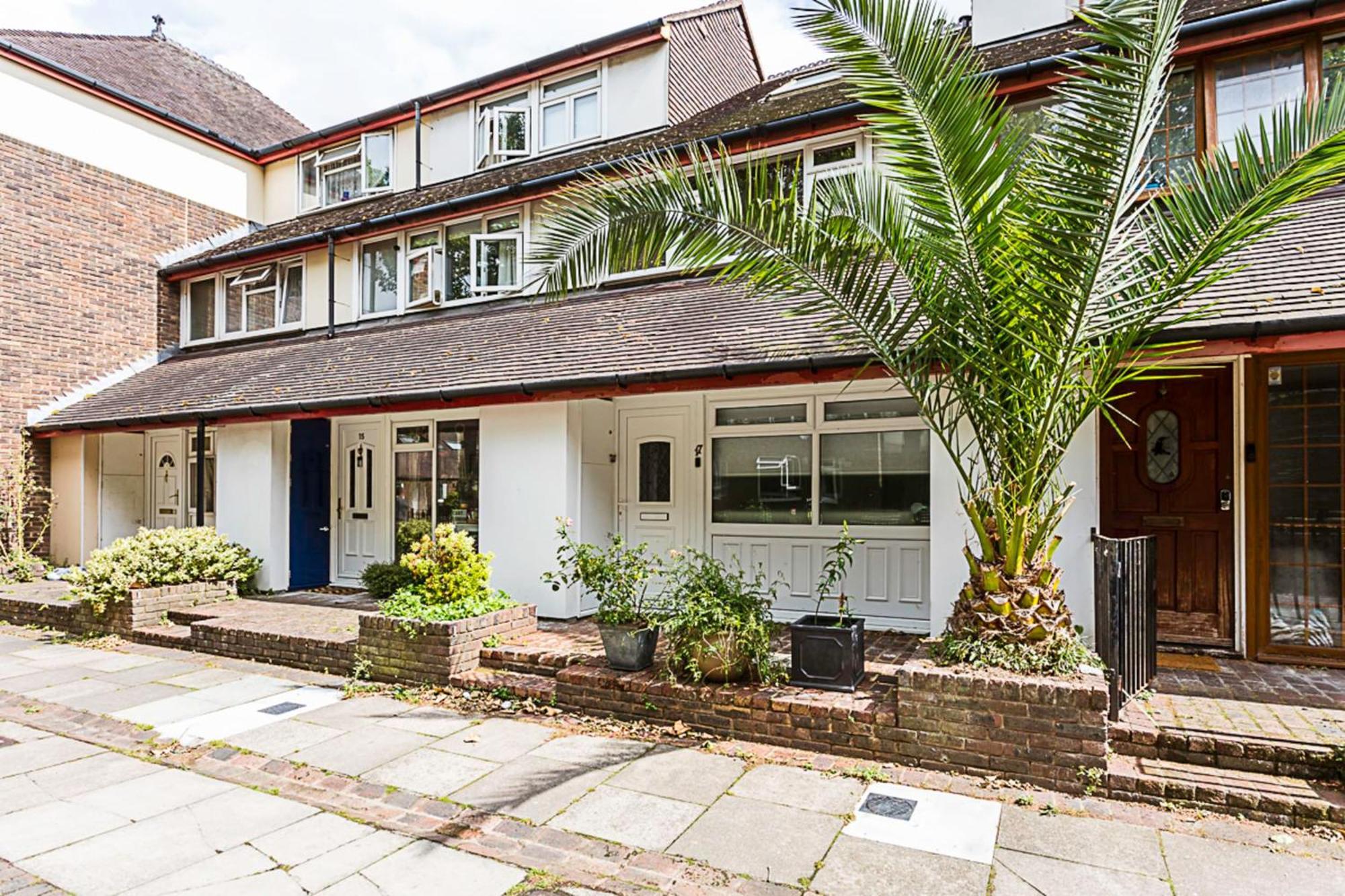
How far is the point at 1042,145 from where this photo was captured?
4.44 meters

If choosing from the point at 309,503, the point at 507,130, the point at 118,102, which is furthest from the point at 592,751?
the point at 118,102

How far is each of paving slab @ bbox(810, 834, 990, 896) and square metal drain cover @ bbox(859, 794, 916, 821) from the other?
1.09ft

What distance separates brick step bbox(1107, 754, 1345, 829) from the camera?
381 cm

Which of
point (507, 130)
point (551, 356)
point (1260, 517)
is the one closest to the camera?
point (1260, 517)

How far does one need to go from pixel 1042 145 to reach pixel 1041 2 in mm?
6648

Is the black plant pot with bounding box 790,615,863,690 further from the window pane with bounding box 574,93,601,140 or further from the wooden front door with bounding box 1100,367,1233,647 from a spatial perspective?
the window pane with bounding box 574,93,601,140

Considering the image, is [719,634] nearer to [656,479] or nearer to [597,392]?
[597,392]

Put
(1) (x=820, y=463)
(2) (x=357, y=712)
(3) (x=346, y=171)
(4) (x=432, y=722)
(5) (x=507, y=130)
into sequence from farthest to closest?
(3) (x=346, y=171), (5) (x=507, y=130), (1) (x=820, y=463), (2) (x=357, y=712), (4) (x=432, y=722)

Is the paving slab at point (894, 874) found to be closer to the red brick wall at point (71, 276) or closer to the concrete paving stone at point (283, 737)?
the concrete paving stone at point (283, 737)

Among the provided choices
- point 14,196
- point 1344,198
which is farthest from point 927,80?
point 14,196

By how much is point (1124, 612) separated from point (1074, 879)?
6.13ft

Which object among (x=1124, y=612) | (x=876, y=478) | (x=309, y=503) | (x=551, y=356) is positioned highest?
(x=551, y=356)

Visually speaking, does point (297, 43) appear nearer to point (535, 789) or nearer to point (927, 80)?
point (927, 80)

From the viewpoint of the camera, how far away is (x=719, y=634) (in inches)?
209
